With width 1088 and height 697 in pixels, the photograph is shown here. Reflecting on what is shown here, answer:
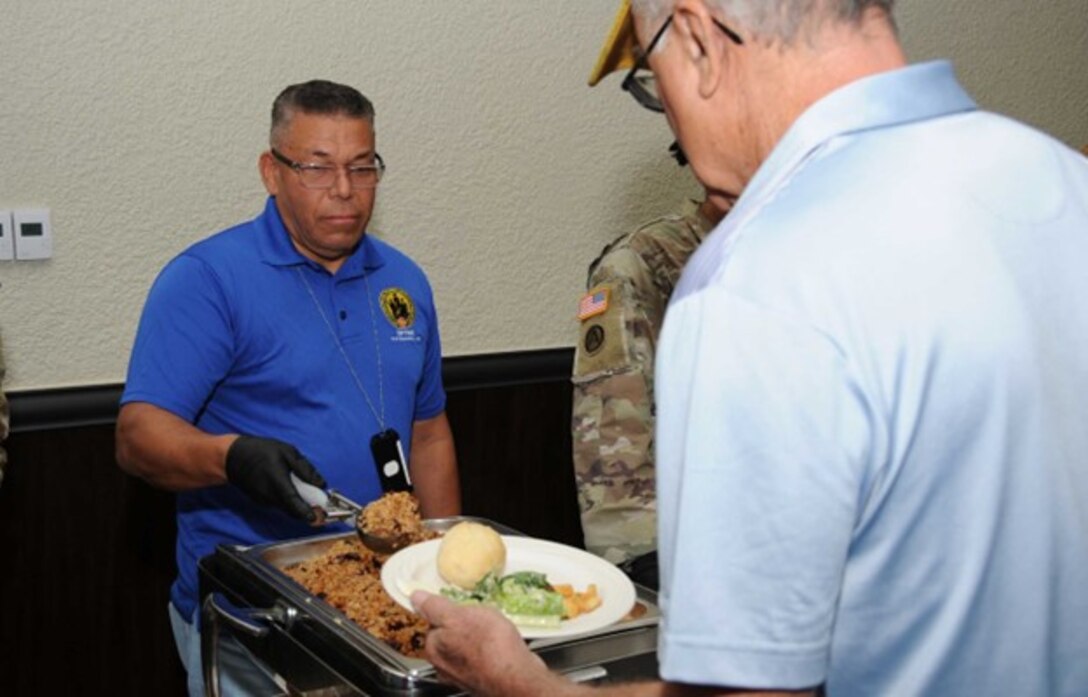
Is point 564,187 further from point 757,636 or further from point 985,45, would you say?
point 757,636

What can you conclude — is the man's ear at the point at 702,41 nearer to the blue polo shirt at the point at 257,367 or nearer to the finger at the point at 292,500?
the finger at the point at 292,500

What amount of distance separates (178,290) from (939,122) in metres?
1.30

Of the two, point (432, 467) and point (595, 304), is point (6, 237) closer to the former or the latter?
point (432, 467)

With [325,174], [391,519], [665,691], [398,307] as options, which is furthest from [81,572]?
[665,691]

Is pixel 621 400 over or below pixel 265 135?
below

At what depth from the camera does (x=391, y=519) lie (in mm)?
1475

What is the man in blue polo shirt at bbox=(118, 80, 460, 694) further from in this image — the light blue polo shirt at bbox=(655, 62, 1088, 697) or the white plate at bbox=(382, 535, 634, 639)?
the light blue polo shirt at bbox=(655, 62, 1088, 697)

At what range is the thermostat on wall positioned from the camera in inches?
86.0

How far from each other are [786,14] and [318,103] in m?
1.24

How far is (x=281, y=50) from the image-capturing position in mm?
2375

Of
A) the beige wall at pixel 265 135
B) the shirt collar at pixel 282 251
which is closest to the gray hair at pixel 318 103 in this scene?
the shirt collar at pixel 282 251

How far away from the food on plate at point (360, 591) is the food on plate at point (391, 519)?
33 millimetres

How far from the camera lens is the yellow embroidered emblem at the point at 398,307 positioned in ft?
6.60

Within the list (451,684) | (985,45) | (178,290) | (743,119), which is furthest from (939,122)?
(985,45)
